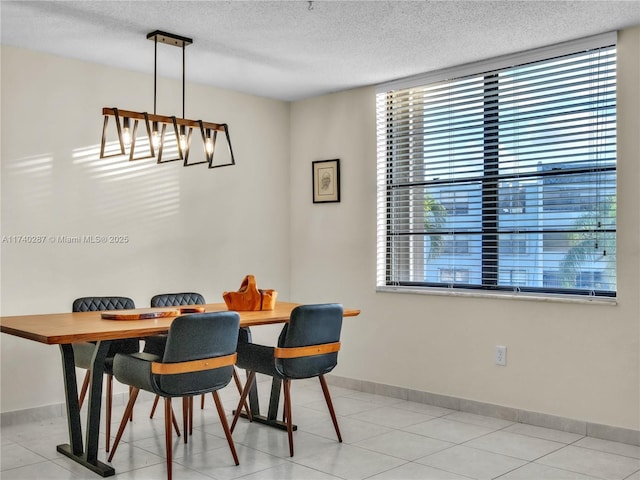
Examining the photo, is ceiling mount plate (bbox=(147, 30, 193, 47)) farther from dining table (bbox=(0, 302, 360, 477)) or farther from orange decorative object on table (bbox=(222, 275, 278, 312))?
dining table (bbox=(0, 302, 360, 477))

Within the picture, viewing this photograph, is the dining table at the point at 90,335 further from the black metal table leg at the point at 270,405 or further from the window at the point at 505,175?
the window at the point at 505,175

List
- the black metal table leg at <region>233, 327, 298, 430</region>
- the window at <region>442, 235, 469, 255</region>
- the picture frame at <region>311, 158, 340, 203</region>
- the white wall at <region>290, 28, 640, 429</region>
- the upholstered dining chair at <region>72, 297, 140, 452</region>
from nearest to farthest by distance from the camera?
the upholstered dining chair at <region>72, 297, 140, 452</region>
the white wall at <region>290, 28, 640, 429</region>
the black metal table leg at <region>233, 327, 298, 430</region>
the window at <region>442, 235, 469, 255</region>
the picture frame at <region>311, 158, 340, 203</region>

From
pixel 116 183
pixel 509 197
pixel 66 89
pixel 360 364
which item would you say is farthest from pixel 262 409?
pixel 66 89

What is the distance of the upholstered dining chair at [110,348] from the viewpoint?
11.8 ft

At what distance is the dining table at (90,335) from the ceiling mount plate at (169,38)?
1.56 meters

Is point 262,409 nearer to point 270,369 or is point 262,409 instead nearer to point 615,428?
point 270,369

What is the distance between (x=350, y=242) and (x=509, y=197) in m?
1.36

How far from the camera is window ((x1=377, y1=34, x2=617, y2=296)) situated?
388 cm

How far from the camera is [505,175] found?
428cm

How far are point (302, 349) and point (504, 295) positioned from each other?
1.49 m

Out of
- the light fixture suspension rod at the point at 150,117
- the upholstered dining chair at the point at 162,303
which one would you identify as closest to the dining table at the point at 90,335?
the upholstered dining chair at the point at 162,303

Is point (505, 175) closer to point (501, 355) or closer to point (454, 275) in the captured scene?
point (454, 275)

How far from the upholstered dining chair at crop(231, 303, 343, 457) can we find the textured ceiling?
1.54 meters

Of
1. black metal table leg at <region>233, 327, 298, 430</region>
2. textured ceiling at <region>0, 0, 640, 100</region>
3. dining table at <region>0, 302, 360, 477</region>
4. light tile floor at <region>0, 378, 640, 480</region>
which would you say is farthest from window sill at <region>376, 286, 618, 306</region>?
textured ceiling at <region>0, 0, 640, 100</region>
